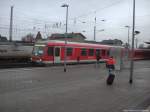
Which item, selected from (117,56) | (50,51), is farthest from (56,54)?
(117,56)

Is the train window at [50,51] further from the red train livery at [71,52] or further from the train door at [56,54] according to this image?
the train door at [56,54]

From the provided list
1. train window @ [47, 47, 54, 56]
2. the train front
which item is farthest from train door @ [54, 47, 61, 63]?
the train front

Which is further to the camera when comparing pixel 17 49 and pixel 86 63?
pixel 86 63

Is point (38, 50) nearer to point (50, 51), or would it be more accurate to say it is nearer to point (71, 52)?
point (50, 51)

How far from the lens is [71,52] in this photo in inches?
1455

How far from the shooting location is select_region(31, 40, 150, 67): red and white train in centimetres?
3297

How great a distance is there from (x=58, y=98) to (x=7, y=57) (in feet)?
82.0

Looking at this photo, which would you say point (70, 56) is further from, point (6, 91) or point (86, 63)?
point (6, 91)

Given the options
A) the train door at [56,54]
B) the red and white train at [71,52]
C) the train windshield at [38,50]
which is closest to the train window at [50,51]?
the red and white train at [71,52]

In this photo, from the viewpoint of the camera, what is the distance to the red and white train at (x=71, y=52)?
3297 cm

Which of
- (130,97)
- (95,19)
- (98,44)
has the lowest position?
(130,97)

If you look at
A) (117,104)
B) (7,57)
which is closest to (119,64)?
(7,57)

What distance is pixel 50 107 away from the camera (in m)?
10.0

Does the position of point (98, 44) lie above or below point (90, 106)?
above
